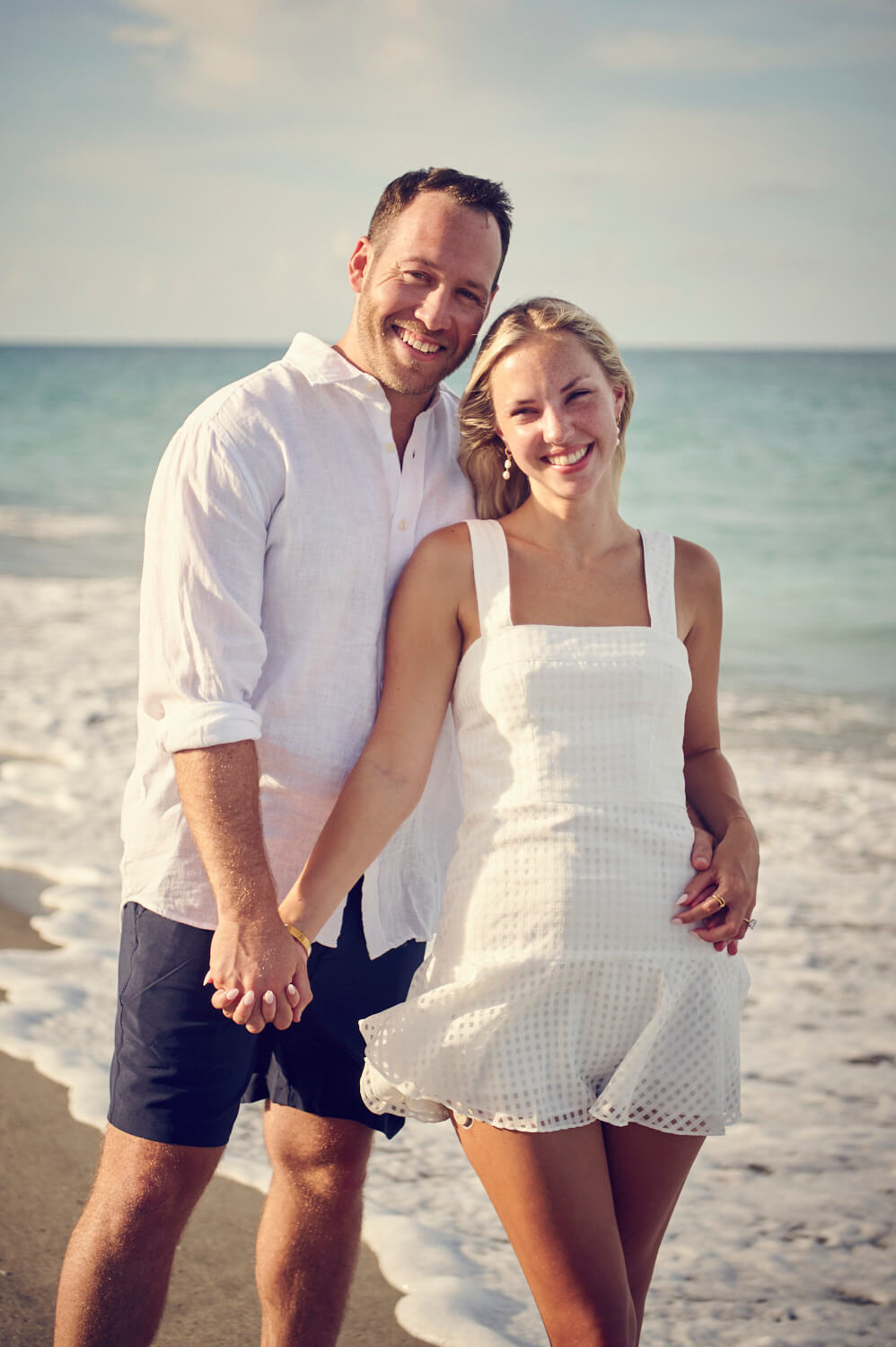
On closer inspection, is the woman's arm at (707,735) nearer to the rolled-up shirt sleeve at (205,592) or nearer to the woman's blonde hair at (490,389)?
the woman's blonde hair at (490,389)

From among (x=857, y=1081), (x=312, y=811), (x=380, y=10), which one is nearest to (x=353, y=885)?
(x=312, y=811)

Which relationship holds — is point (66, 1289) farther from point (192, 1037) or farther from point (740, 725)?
point (740, 725)

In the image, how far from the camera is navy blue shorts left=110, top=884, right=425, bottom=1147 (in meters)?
1.97

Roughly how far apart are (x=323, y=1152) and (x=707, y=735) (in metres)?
1.05

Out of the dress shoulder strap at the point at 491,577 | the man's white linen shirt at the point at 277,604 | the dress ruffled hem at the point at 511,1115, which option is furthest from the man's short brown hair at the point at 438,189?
the dress ruffled hem at the point at 511,1115

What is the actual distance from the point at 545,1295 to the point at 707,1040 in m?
0.44

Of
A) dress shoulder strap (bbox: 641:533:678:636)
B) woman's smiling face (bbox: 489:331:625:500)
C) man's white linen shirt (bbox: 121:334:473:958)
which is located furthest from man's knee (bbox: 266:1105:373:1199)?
woman's smiling face (bbox: 489:331:625:500)

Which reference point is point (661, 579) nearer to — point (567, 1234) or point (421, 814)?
point (421, 814)

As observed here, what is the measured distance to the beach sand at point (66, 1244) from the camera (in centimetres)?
241

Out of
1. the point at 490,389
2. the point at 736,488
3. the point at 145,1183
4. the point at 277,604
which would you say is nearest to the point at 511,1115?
the point at 145,1183

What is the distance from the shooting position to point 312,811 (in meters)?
2.03

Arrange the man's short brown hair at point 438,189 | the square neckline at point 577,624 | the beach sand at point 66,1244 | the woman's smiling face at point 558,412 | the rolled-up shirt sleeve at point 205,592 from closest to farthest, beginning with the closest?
the rolled-up shirt sleeve at point 205,592 → the square neckline at point 577,624 → the woman's smiling face at point 558,412 → the man's short brown hair at point 438,189 → the beach sand at point 66,1244

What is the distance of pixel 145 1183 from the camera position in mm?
1918

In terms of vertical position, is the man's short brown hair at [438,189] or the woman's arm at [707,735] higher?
the man's short brown hair at [438,189]
